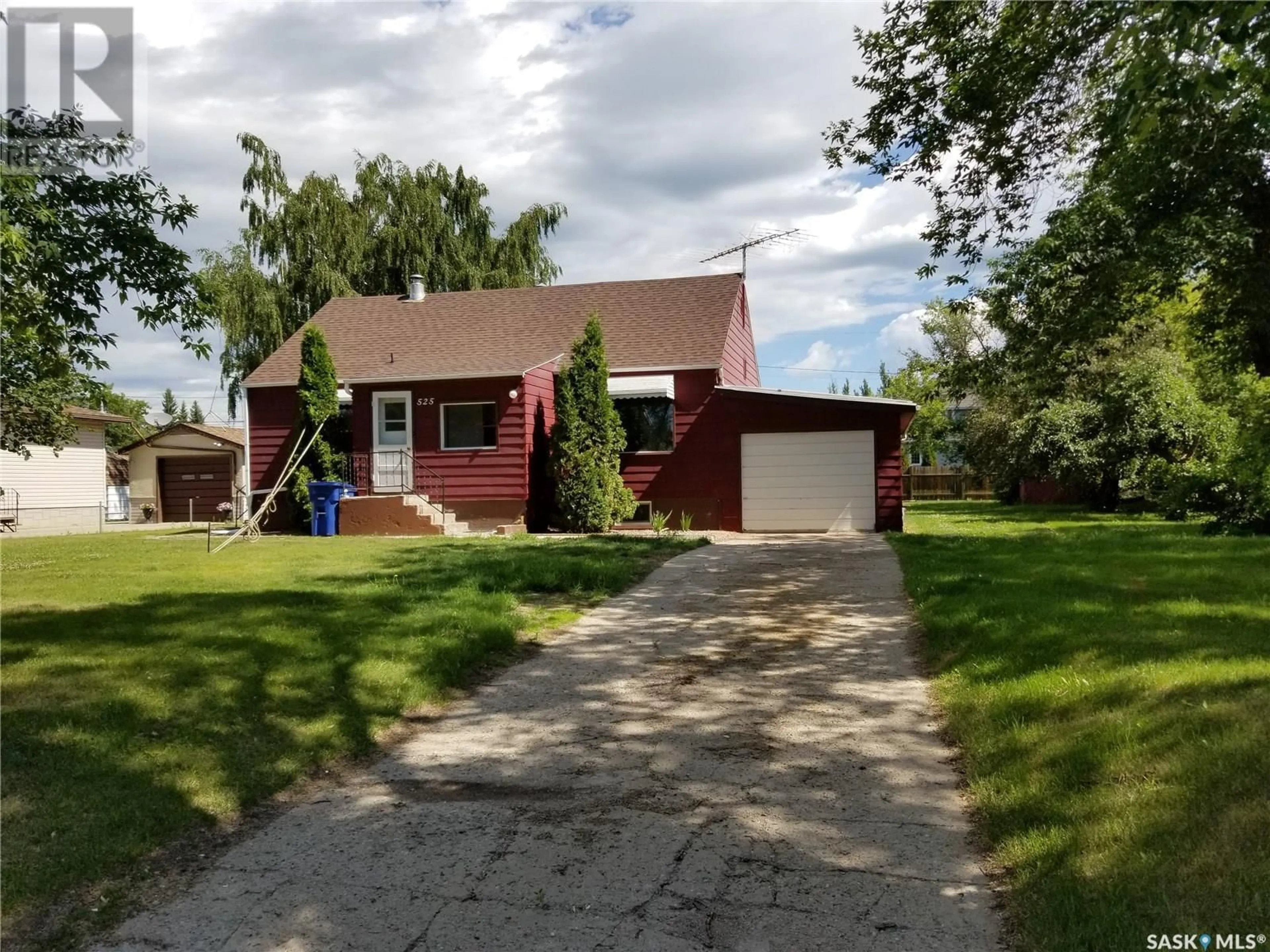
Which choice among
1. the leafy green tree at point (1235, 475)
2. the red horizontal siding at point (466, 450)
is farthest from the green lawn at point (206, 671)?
the leafy green tree at point (1235, 475)

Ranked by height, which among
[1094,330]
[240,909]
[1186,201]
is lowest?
[240,909]

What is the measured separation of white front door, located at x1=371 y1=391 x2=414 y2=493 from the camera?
1852cm

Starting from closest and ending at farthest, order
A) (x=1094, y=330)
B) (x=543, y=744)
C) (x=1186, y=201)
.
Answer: (x=543, y=744) → (x=1186, y=201) → (x=1094, y=330)

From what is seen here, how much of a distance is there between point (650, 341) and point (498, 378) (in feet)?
12.1

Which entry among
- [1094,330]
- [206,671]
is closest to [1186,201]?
[1094,330]

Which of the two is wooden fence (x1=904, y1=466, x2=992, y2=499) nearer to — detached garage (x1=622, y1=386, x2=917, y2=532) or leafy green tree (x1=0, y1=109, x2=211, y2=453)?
detached garage (x1=622, y1=386, x2=917, y2=532)

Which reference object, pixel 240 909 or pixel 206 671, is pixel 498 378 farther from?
pixel 240 909

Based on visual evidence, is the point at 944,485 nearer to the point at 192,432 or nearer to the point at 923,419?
the point at 923,419

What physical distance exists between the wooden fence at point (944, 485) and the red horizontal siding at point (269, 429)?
2729 centimetres

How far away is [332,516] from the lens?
17422mm

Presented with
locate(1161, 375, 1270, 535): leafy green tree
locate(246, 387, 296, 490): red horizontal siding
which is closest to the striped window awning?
locate(246, 387, 296, 490): red horizontal siding

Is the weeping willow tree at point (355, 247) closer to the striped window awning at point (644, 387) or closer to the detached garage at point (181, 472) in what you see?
the detached garage at point (181, 472)

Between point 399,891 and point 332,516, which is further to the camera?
point 332,516

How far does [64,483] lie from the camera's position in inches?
1067
